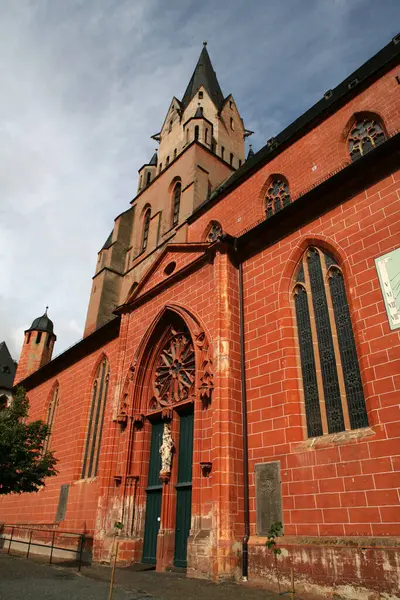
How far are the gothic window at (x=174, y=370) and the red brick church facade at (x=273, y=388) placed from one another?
4 centimetres

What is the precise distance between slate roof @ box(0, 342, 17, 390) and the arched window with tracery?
24.7 m

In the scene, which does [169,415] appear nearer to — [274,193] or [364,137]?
[274,193]

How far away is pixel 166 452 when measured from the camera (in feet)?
36.3

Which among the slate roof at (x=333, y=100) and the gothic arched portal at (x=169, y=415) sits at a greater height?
the slate roof at (x=333, y=100)

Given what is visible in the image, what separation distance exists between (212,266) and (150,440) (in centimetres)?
517

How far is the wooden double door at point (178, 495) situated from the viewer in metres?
10.3

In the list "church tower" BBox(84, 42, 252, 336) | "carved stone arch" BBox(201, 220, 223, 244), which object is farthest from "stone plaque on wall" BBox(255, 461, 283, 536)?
"church tower" BBox(84, 42, 252, 336)

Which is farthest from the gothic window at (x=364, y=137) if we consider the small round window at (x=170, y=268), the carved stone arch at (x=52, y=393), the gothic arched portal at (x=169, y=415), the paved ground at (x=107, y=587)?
the carved stone arch at (x=52, y=393)

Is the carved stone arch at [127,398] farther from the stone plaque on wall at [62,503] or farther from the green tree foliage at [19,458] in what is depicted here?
the stone plaque on wall at [62,503]

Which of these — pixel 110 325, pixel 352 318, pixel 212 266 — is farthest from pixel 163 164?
pixel 352 318

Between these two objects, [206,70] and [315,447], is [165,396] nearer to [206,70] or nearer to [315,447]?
[315,447]

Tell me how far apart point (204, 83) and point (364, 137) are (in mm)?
21069

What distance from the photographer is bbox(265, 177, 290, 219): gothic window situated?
14.6 meters

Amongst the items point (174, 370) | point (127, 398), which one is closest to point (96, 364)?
point (127, 398)
